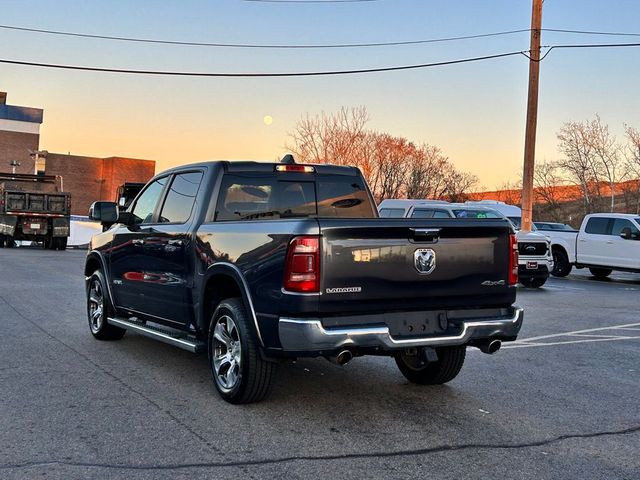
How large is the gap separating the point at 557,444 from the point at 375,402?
1.50 m

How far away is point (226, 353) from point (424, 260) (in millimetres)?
1752

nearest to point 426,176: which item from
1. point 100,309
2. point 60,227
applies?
point 60,227

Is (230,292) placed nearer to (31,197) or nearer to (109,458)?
(109,458)

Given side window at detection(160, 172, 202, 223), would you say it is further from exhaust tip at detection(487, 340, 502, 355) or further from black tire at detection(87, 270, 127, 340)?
exhaust tip at detection(487, 340, 502, 355)

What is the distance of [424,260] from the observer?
5168 millimetres

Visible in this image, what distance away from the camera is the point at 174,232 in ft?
21.0

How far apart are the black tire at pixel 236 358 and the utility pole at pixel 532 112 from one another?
601 inches

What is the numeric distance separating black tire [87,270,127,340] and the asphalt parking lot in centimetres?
14

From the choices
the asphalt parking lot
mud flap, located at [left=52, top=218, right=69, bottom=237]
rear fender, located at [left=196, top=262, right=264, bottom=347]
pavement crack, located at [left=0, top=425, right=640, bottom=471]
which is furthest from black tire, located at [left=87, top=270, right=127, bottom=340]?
mud flap, located at [left=52, top=218, right=69, bottom=237]

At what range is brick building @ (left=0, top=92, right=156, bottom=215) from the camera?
74250mm

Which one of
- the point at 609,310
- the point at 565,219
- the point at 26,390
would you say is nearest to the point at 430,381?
the point at 26,390

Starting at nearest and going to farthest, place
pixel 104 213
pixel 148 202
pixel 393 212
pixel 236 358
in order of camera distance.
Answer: pixel 236 358, pixel 104 213, pixel 148 202, pixel 393 212

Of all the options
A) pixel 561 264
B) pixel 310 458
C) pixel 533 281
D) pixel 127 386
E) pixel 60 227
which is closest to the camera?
pixel 310 458

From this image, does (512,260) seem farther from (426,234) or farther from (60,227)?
(60,227)
